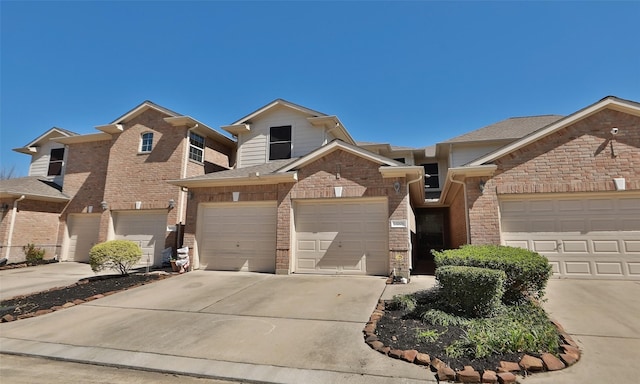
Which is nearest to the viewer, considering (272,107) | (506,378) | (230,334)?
(506,378)

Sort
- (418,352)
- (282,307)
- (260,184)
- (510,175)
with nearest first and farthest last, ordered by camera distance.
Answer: (418,352) → (282,307) → (510,175) → (260,184)

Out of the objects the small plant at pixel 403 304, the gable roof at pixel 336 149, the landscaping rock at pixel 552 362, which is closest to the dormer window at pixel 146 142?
the gable roof at pixel 336 149

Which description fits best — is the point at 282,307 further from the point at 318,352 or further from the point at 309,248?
the point at 309,248

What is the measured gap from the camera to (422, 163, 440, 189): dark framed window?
1781 centimetres

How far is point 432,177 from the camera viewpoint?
18.1 m

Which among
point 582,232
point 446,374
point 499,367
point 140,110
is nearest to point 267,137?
point 140,110

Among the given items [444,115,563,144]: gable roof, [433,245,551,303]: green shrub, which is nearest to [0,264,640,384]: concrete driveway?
[433,245,551,303]: green shrub

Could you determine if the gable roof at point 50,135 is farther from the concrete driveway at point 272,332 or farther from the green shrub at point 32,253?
the concrete driveway at point 272,332

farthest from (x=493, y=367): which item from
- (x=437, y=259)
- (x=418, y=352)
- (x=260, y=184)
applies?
(x=260, y=184)

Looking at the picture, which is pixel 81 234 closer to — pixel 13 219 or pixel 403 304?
pixel 13 219

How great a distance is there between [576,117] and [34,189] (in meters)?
22.9

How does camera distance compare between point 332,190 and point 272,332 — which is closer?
point 272,332

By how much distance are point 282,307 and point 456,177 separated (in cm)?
673

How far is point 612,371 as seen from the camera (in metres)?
3.66
